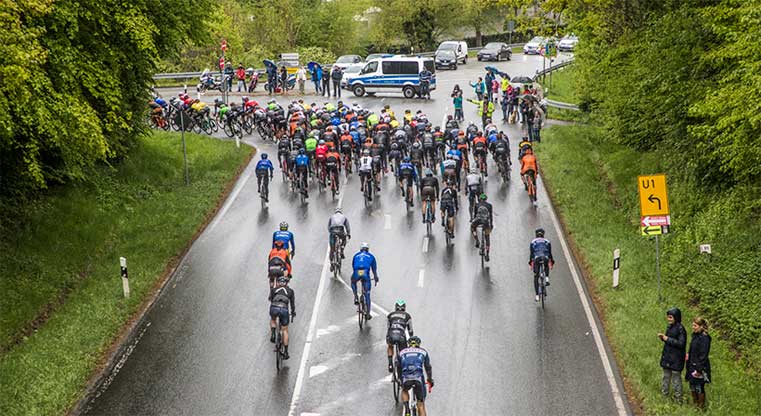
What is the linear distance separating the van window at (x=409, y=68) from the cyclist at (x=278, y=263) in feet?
102

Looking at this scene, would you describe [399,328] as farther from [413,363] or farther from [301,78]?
[301,78]

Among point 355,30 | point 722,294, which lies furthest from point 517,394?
point 355,30

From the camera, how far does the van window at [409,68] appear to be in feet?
162

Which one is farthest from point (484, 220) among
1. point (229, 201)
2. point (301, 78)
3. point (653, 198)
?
point (301, 78)

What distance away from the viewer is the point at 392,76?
49.7m

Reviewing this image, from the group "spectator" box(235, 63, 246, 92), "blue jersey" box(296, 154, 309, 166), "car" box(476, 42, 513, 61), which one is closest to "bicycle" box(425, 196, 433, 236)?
"blue jersey" box(296, 154, 309, 166)

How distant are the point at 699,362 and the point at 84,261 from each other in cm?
1442

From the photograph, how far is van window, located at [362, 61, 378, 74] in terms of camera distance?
50.0 m

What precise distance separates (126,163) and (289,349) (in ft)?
47.3

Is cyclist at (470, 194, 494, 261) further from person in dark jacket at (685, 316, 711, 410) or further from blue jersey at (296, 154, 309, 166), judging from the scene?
person in dark jacket at (685, 316, 711, 410)

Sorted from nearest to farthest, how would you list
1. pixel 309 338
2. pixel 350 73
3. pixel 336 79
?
pixel 309 338 → pixel 336 79 → pixel 350 73

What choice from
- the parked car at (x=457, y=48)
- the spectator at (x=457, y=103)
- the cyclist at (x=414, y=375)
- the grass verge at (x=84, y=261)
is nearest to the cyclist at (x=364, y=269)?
the cyclist at (x=414, y=375)

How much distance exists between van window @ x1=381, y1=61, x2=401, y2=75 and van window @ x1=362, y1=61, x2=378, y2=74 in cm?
42

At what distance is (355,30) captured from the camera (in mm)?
75062
